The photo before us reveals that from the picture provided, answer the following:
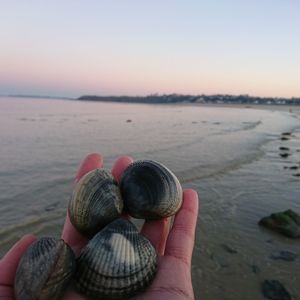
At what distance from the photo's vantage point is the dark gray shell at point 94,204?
333 centimetres

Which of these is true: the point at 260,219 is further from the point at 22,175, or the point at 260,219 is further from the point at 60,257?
the point at 22,175

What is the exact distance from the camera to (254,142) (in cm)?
1994

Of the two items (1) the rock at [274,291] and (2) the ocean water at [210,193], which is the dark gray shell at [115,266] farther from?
(1) the rock at [274,291]

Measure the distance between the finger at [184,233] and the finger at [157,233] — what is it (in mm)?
201

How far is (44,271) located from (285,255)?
489 centimetres

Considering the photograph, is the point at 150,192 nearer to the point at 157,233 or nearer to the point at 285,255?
the point at 157,233

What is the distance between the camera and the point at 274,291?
492cm

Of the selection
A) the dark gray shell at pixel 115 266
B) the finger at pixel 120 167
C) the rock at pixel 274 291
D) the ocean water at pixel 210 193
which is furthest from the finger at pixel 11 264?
the rock at pixel 274 291

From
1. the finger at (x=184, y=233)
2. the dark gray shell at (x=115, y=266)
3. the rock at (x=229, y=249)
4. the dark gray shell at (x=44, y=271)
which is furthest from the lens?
the rock at (x=229, y=249)

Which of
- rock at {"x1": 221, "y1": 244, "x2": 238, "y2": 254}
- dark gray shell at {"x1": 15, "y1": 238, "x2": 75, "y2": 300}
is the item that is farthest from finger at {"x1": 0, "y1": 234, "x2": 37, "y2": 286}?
rock at {"x1": 221, "y1": 244, "x2": 238, "y2": 254}

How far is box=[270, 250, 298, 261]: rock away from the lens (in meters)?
5.83

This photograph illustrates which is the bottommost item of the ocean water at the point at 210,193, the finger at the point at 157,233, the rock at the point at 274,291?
the ocean water at the point at 210,193

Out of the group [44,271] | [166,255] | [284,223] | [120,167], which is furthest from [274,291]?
[44,271]

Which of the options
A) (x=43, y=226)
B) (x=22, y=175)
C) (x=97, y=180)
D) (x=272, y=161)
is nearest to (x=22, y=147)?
(x=22, y=175)
